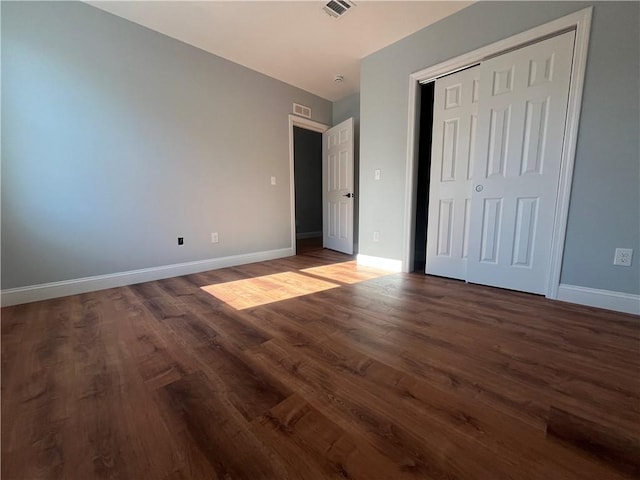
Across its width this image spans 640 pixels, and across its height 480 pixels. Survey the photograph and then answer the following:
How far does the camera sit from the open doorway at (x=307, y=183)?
225 inches

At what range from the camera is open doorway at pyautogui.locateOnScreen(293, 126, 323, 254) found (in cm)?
572

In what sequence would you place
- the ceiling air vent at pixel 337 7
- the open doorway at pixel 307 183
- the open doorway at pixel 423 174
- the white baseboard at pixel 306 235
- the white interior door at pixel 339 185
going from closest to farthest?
the ceiling air vent at pixel 337 7 < the open doorway at pixel 423 174 < the white interior door at pixel 339 185 < the open doorway at pixel 307 183 < the white baseboard at pixel 306 235

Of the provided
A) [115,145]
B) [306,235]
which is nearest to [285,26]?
[115,145]

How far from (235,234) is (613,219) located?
351 centimetres

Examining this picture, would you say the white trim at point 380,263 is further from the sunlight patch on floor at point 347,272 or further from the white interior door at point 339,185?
the white interior door at point 339,185

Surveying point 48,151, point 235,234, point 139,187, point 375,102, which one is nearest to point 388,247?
point 375,102

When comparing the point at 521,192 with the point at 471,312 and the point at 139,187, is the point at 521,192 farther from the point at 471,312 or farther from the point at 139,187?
the point at 139,187

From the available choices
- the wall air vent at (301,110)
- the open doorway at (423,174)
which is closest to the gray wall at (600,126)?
the open doorway at (423,174)

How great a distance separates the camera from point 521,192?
2078 millimetres

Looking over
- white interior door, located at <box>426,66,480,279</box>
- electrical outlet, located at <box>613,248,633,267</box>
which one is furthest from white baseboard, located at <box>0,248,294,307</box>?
electrical outlet, located at <box>613,248,633,267</box>

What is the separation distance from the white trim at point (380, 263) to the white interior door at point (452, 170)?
1.28 feet

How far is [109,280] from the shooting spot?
240 centimetres

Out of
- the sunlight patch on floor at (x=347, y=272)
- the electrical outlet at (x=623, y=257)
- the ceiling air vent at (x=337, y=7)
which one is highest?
the ceiling air vent at (x=337, y=7)

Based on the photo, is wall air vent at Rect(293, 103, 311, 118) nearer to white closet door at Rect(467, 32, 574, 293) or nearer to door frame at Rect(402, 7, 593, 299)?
door frame at Rect(402, 7, 593, 299)
